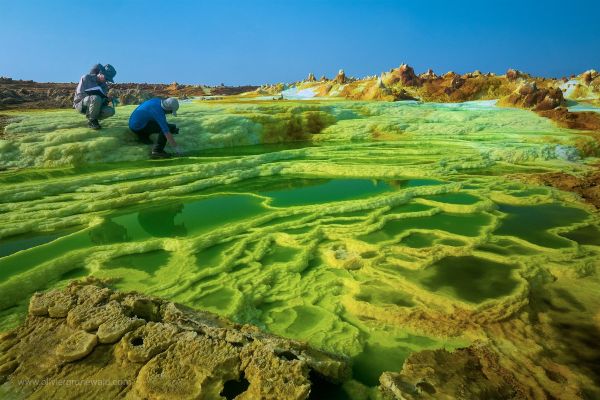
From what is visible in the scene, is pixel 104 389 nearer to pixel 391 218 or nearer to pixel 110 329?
pixel 110 329

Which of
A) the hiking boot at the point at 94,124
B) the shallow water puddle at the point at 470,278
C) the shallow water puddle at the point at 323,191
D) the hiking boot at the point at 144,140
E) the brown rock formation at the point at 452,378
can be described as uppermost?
the hiking boot at the point at 94,124

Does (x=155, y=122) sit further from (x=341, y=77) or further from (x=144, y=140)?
(x=341, y=77)

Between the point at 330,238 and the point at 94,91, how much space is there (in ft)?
24.7

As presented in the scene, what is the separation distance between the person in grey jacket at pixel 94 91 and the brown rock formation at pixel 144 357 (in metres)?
8.09

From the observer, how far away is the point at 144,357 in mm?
2150

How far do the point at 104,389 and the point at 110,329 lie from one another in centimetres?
42

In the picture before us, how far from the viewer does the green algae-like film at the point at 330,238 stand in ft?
10.1

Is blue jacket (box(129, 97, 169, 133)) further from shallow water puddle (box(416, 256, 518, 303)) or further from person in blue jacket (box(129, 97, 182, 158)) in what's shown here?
shallow water puddle (box(416, 256, 518, 303))

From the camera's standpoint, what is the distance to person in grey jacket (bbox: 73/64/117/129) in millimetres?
9227

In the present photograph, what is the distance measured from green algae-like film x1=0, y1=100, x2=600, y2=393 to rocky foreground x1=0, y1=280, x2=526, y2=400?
296 millimetres

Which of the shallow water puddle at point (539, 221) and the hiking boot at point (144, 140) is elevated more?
the hiking boot at point (144, 140)

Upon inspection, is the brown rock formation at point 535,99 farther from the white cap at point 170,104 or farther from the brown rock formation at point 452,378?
the brown rock formation at point 452,378

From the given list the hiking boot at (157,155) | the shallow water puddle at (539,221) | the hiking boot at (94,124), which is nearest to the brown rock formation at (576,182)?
the shallow water puddle at (539,221)

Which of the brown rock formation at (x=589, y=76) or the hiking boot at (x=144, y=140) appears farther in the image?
the brown rock formation at (x=589, y=76)
